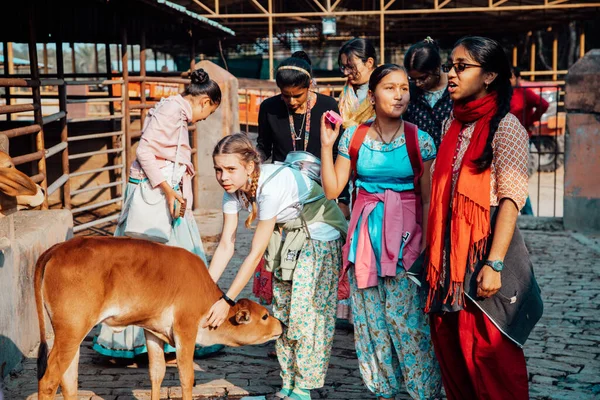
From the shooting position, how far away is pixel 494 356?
144 inches

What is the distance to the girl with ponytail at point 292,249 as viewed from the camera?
4.29 meters

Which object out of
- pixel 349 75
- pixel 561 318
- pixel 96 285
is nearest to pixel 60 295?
pixel 96 285

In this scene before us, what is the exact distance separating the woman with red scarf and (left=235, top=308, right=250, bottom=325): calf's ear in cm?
103

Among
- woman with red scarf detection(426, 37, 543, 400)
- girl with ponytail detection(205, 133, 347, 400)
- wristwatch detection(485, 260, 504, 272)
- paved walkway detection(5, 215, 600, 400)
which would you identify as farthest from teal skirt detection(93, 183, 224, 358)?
wristwatch detection(485, 260, 504, 272)

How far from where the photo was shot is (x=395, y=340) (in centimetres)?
413

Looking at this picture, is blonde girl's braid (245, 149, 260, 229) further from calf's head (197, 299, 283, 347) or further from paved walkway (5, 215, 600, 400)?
paved walkway (5, 215, 600, 400)

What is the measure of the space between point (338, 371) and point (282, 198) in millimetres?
1427

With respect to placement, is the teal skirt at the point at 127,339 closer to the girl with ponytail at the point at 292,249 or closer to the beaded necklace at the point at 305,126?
the girl with ponytail at the point at 292,249

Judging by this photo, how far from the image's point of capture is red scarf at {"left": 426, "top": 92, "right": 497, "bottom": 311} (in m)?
3.57

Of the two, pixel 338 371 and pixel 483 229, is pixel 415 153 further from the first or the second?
pixel 338 371

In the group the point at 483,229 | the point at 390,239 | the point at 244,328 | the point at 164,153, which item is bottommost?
the point at 244,328

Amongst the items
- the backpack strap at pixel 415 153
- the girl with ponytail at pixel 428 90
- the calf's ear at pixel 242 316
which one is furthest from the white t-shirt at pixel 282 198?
the girl with ponytail at pixel 428 90

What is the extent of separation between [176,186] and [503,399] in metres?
2.61

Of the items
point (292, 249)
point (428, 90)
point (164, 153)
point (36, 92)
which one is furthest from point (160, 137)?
point (36, 92)
